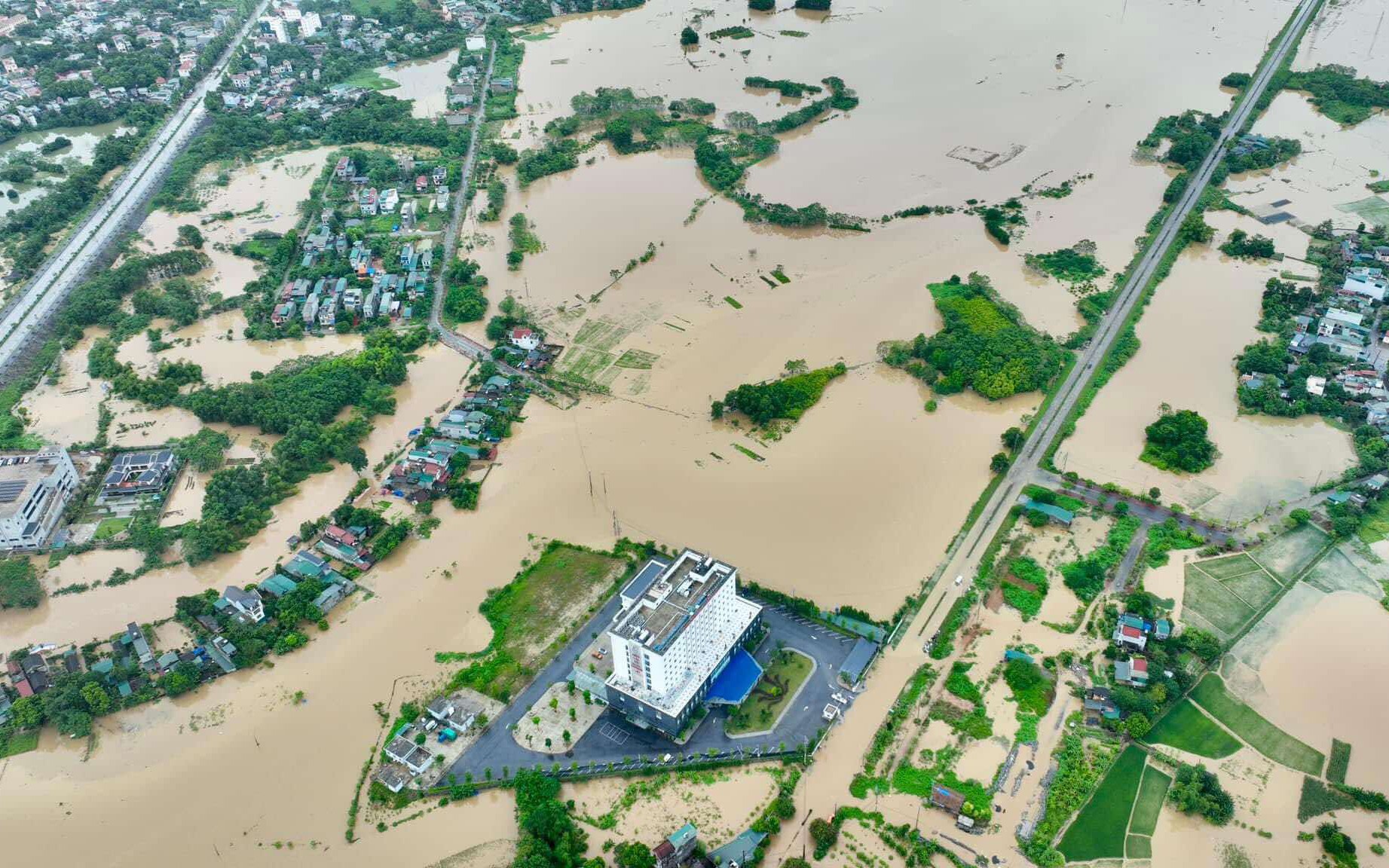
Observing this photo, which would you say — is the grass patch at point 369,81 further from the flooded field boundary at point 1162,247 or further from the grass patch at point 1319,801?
the grass patch at point 1319,801

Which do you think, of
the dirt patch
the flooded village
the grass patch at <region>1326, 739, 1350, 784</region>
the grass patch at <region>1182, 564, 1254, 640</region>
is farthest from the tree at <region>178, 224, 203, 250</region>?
the grass patch at <region>1326, 739, 1350, 784</region>

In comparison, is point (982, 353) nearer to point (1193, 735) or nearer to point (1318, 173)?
point (1193, 735)

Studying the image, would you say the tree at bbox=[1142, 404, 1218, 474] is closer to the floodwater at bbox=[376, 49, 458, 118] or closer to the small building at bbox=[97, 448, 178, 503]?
the small building at bbox=[97, 448, 178, 503]

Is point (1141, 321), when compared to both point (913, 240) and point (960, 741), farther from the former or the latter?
point (960, 741)

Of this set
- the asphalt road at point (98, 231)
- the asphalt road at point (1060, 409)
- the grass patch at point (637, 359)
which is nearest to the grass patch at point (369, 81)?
the asphalt road at point (98, 231)

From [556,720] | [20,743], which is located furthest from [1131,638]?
[20,743]

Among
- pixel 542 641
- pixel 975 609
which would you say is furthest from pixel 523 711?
pixel 975 609
